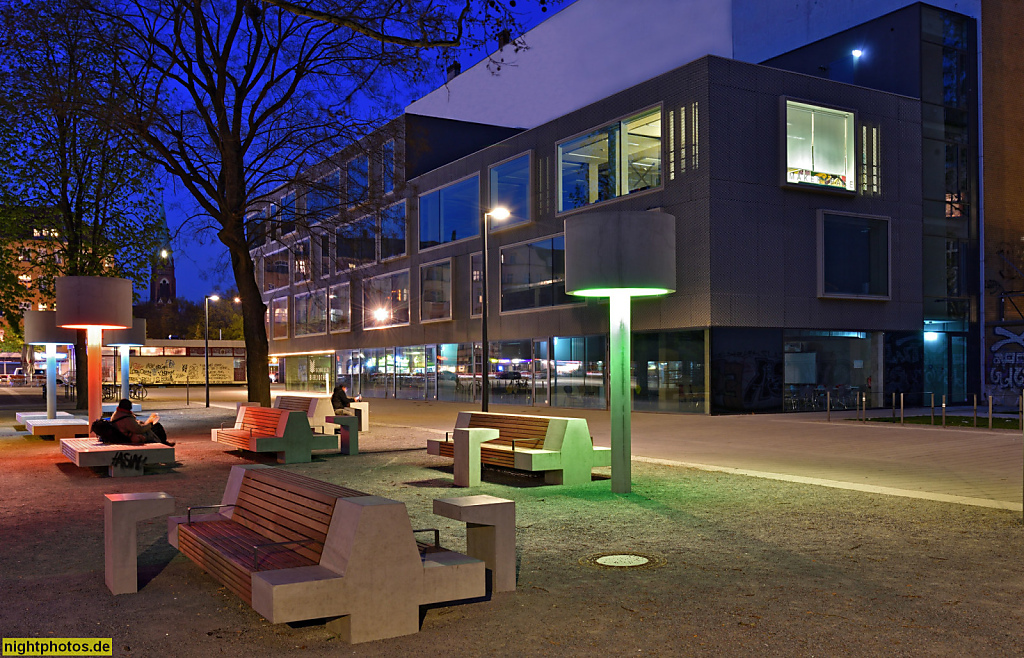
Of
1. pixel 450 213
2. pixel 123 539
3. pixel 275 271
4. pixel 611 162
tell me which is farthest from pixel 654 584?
pixel 275 271

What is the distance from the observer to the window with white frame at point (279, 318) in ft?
220

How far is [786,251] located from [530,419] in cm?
1914

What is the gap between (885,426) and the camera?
2256cm

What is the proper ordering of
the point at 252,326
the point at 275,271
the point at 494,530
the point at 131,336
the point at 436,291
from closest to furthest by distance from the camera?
the point at 494,530, the point at 252,326, the point at 131,336, the point at 436,291, the point at 275,271

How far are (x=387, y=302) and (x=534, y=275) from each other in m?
15.2

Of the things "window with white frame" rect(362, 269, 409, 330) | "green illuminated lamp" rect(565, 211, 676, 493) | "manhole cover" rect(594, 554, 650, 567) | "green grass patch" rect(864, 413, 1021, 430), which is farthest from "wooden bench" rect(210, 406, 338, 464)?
"window with white frame" rect(362, 269, 409, 330)

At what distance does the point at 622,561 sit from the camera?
24.6 ft

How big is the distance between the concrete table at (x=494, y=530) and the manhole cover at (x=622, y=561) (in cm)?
120

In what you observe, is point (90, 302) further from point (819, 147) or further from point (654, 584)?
point (819, 147)

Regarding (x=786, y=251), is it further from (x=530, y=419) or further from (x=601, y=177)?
(x=530, y=419)

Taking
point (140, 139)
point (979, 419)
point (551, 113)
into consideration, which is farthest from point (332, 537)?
point (551, 113)

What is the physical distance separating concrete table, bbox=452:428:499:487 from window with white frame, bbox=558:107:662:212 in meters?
19.6

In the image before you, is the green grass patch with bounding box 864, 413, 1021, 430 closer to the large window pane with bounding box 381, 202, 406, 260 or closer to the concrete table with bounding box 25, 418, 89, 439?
the concrete table with bounding box 25, 418, 89, 439

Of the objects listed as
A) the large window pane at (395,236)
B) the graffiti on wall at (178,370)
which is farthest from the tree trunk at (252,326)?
the graffiti on wall at (178,370)
